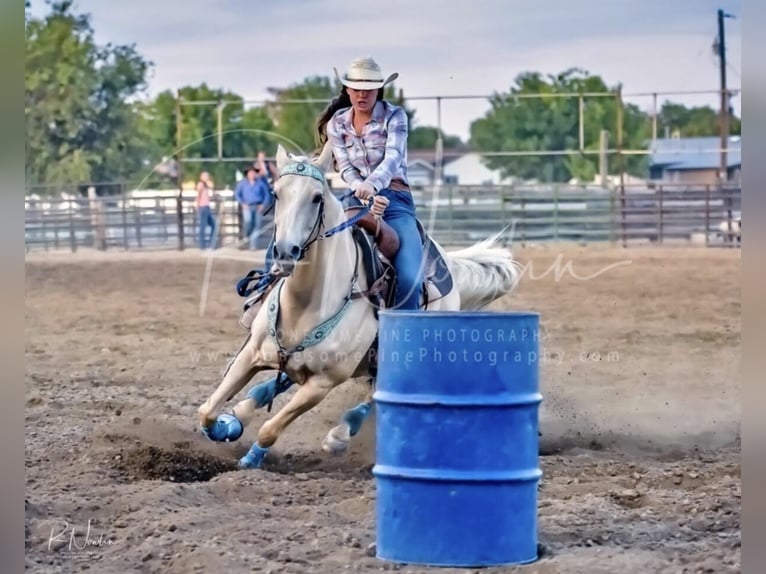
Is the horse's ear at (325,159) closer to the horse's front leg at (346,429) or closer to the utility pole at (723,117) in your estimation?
the horse's front leg at (346,429)

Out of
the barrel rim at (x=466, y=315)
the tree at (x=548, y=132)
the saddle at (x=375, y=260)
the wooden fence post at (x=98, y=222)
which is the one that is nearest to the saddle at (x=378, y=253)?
the saddle at (x=375, y=260)

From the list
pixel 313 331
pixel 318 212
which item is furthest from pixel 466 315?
pixel 313 331

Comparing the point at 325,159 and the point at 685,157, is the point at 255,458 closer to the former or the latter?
the point at 325,159

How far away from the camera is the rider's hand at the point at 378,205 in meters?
7.01

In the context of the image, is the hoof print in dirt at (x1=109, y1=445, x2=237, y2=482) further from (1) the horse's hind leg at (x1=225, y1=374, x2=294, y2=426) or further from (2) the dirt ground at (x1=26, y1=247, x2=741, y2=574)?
(1) the horse's hind leg at (x1=225, y1=374, x2=294, y2=426)

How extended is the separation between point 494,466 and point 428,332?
1.74 ft

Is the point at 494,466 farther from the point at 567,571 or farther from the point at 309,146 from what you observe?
the point at 309,146

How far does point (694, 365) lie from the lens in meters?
11.5

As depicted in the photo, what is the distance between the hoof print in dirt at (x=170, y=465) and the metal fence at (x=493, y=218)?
16754 millimetres

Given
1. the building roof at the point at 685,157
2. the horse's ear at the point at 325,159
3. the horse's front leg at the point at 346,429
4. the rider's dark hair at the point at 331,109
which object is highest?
the building roof at the point at 685,157

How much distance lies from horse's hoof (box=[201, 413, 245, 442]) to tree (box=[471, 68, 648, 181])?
100 feet

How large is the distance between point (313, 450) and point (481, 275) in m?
1.57

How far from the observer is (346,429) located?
7258 millimetres
